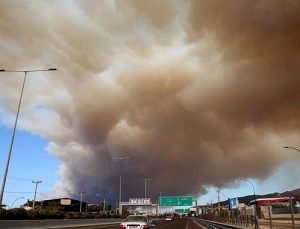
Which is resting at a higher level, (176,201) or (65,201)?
(65,201)

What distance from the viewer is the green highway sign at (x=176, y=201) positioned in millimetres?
120625

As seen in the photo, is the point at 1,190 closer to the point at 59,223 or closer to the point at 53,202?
the point at 59,223

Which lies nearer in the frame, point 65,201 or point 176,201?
point 176,201

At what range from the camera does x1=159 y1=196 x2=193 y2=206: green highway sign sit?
120625 millimetres

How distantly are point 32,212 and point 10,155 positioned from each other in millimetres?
19086

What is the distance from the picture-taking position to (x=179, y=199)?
123 m

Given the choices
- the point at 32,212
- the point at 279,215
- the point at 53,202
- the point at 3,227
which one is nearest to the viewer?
the point at 3,227

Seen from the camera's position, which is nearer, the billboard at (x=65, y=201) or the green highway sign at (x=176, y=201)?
the green highway sign at (x=176, y=201)

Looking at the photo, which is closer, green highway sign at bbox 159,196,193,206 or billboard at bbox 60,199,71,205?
green highway sign at bbox 159,196,193,206

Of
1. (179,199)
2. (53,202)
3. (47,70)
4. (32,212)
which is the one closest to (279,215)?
(179,199)

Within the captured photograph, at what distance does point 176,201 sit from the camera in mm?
123062

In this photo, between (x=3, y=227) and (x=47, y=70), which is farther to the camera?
(x=47, y=70)

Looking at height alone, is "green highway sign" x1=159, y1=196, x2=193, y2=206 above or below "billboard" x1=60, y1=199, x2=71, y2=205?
below

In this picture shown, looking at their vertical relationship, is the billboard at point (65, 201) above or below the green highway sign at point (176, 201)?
above
